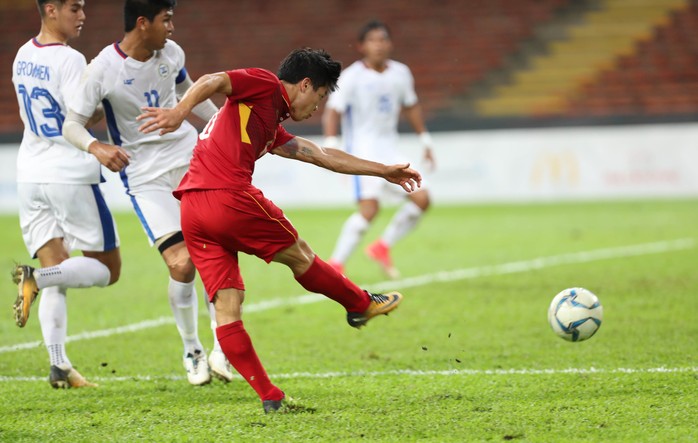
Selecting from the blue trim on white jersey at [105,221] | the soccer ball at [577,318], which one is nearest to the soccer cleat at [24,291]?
the blue trim on white jersey at [105,221]

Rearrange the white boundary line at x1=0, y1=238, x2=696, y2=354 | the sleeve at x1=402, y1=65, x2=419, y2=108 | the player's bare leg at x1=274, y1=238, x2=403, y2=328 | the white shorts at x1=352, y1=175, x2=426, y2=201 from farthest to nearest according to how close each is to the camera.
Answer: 1. the sleeve at x1=402, y1=65, x2=419, y2=108
2. the white shorts at x1=352, y1=175, x2=426, y2=201
3. the white boundary line at x1=0, y1=238, x2=696, y2=354
4. the player's bare leg at x1=274, y1=238, x2=403, y2=328

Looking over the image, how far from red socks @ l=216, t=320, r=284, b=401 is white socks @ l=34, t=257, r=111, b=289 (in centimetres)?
130

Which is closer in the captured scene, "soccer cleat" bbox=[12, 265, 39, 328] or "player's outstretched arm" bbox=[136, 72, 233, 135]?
"player's outstretched arm" bbox=[136, 72, 233, 135]

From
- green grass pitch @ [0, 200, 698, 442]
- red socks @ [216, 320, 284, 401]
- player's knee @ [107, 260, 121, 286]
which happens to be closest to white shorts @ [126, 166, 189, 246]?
player's knee @ [107, 260, 121, 286]

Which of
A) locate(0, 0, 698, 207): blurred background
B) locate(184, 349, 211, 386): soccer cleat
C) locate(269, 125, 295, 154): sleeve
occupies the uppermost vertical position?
locate(0, 0, 698, 207): blurred background

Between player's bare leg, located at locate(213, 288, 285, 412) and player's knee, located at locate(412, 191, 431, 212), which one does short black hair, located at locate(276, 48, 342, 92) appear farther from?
player's knee, located at locate(412, 191, 431, 212)

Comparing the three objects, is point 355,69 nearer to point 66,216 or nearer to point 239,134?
point 66,216

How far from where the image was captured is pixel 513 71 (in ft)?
77.7

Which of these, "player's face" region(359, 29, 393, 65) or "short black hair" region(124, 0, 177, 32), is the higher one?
"player's face" region(359, 29, 393, 65)

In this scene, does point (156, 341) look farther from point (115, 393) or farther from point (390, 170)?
point (390, 170)

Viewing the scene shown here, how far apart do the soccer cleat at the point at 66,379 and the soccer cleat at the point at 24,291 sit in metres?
0.38

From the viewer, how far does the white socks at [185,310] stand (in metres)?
5.85

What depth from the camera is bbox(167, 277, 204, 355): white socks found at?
5848 mm

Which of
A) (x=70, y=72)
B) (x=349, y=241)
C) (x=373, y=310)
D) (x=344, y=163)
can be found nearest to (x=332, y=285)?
(x=373, y=310)
